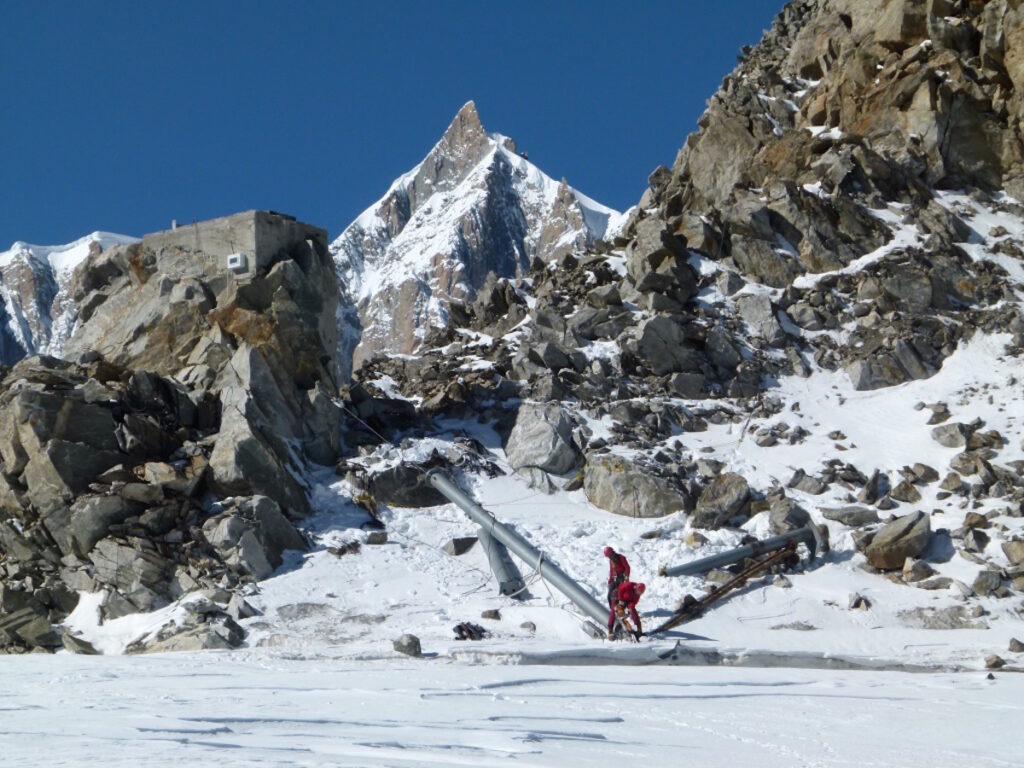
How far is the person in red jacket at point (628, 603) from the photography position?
1352cm

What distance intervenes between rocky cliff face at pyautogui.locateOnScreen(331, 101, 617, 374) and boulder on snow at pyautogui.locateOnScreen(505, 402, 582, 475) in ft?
289

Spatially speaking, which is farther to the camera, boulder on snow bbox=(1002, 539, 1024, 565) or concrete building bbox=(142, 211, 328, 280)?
concrete building bbox=(142, 211, 328, 280)

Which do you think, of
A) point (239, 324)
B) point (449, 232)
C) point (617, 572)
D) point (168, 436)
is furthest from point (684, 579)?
point (449, 232)

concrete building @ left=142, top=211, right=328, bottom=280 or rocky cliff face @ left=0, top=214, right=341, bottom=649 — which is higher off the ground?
concrete building @ left=142, top=211, right=328, bottom=280

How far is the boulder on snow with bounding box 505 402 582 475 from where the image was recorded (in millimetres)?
20016

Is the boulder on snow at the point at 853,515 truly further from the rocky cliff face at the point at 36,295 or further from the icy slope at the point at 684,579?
the rocky cliff face at the point at 36,295

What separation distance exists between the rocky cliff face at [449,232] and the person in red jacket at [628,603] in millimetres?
95512

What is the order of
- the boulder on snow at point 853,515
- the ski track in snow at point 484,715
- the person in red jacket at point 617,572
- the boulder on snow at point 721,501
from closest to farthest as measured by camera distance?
the ski track in snow at point 484,715 < the person in red jacket at point 617,572 < the boulder on snow at point 853,515 < the boulder on snow at point 721,501

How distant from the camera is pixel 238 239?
864 inches

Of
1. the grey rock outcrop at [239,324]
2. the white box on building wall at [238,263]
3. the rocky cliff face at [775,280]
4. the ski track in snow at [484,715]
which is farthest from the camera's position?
the white box on building wall at [238,263]

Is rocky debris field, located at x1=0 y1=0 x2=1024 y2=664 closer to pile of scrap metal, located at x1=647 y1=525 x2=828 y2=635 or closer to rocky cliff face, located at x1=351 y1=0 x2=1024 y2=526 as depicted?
rocky cliff face, located at x1=351 y1=0 x2=1024 y2=526

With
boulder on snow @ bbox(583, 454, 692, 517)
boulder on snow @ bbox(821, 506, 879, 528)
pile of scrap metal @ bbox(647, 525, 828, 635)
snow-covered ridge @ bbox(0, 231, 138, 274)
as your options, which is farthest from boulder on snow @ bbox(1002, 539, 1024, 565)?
snow-covered ridge @ bbox(0, 231, 138, 274)

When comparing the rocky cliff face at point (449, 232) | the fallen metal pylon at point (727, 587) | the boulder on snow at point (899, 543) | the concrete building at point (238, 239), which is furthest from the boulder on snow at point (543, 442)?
the rocky cliff face at point (449, 232)

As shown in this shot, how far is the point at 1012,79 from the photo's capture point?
28703 mm
